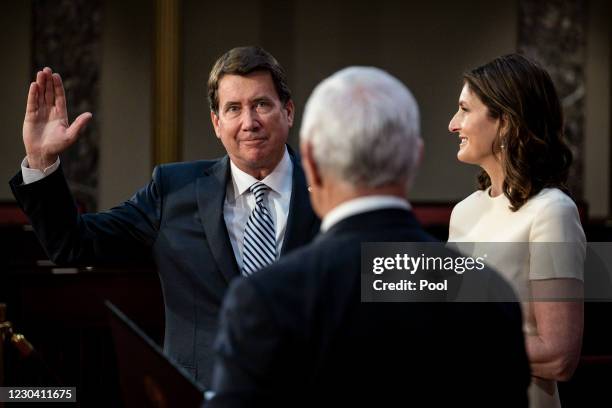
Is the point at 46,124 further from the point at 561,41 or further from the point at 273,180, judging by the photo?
the point at 561,41

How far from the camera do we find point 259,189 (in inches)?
89.3

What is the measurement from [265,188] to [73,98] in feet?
21.9

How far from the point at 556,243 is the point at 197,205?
85 cm

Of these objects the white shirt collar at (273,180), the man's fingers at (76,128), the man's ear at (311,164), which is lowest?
the white shirt collar at (273,180)

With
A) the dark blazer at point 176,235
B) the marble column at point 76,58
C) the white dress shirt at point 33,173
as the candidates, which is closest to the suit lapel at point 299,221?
the dark blazer at point 176,235

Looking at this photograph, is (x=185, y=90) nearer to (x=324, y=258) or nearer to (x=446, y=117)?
(x=446, y=117)

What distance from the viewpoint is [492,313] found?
1.30m

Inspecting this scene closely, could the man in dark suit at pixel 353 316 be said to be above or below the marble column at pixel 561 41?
below

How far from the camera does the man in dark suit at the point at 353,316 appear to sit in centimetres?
117

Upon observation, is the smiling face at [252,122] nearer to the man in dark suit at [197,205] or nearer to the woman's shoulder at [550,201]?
the man in dark suit at [197,205]

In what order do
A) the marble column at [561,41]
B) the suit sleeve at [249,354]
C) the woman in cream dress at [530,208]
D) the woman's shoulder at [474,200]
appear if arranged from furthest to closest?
the marble column at [561,41] → the woman's shoulder at [474,200] → the woman in cream dress at [530,208] → the suit sleeve at [249,354]

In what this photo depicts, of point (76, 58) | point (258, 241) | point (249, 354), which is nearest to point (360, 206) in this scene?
point (249, 354)

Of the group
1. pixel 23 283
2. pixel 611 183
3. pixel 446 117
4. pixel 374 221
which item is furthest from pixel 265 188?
pixel 611 183

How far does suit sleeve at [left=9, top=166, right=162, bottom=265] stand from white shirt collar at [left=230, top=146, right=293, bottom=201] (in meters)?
0.19
